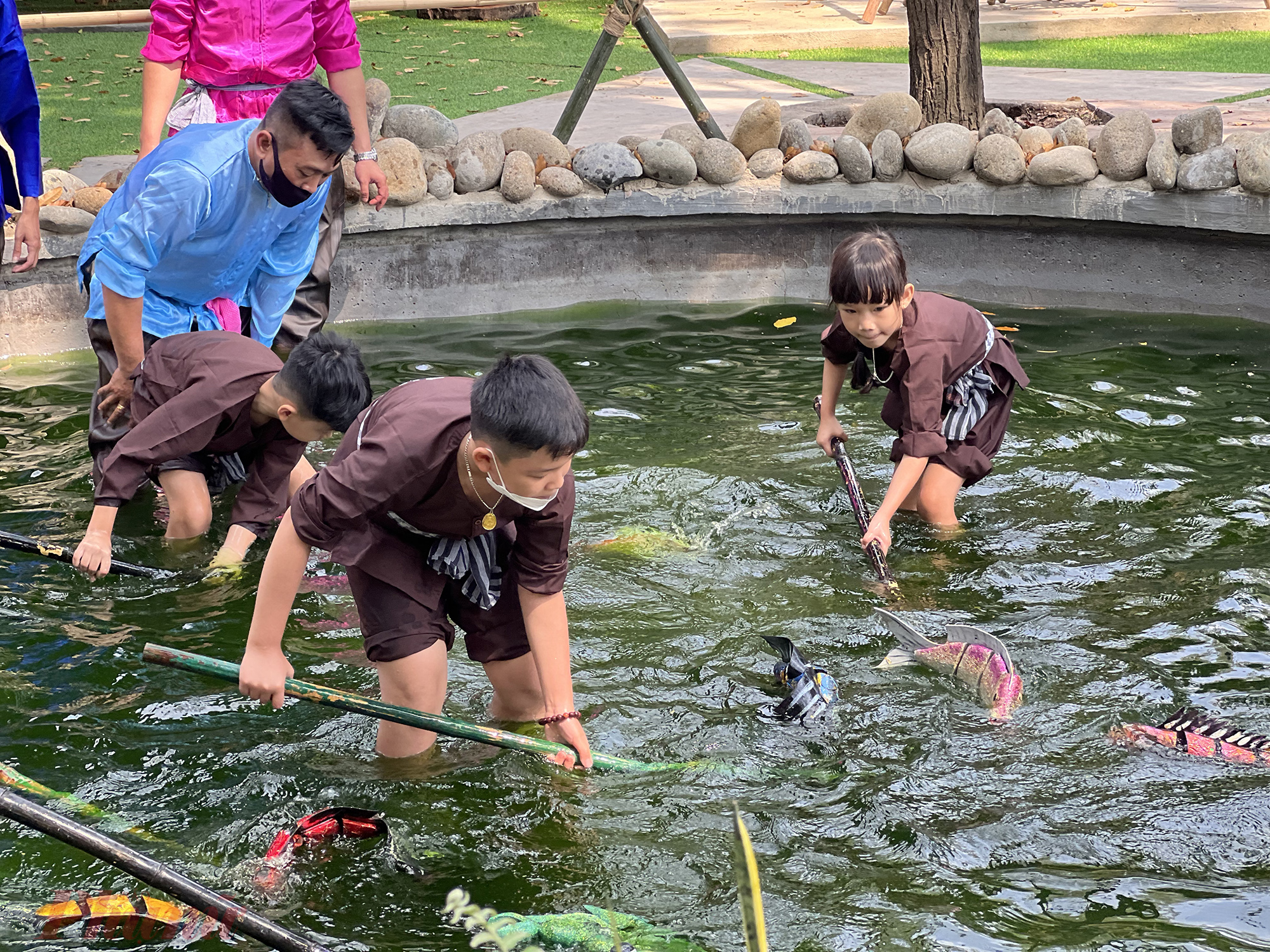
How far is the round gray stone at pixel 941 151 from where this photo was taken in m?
6.66

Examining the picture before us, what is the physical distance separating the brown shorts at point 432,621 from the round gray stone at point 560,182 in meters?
3.90

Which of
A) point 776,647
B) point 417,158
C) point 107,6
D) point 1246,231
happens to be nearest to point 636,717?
point 776,647

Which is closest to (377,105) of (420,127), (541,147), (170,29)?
(420,127)

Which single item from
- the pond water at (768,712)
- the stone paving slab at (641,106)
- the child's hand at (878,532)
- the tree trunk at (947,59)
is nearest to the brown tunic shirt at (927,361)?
the child's hand at (878,532)

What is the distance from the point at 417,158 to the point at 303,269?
2160 mm

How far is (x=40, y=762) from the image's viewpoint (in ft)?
10.4

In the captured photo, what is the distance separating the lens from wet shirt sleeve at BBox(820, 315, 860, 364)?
435 cm

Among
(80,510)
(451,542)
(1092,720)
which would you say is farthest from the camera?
(80,510)

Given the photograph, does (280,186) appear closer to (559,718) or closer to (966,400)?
(559,718)

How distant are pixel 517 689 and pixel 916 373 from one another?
1.65 meters

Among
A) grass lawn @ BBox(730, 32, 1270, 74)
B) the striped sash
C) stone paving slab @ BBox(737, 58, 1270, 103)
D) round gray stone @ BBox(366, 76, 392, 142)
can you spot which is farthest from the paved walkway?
the striped sash

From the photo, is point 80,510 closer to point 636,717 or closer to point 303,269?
point 303,269

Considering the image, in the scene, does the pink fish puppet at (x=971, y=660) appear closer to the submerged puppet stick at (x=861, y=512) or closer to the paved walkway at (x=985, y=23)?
the submerged puppet stick at (x=861, y=512)

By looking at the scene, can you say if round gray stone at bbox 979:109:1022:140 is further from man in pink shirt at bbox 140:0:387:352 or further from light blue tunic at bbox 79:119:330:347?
light blue tunic at bbox 79:119:330:347
